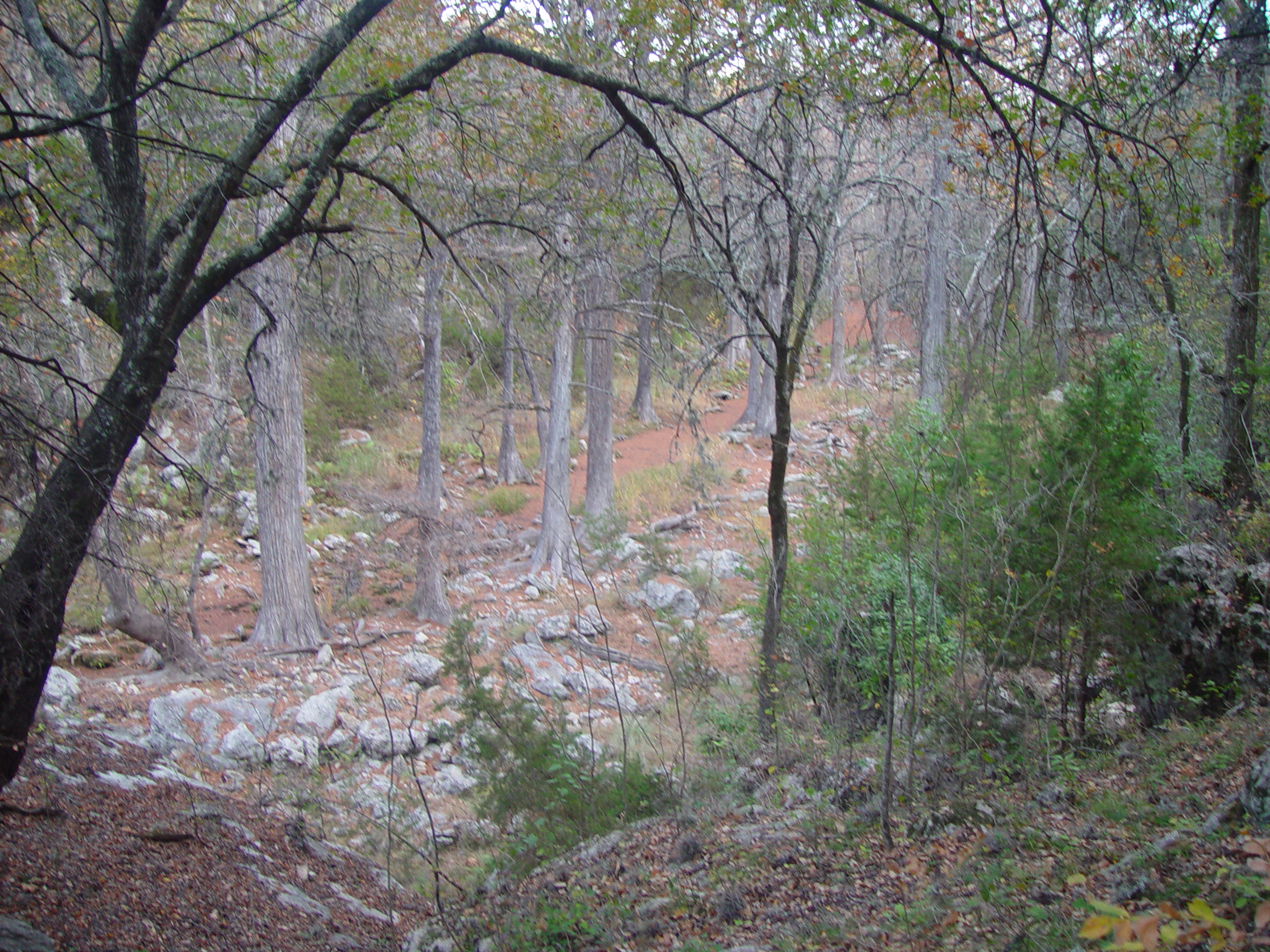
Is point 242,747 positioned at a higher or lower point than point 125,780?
lower

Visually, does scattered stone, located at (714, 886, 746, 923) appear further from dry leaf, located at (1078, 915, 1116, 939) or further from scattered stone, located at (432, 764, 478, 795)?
scattered stone, located at (432, 764, 478, 795)

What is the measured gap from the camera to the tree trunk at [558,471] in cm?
1458

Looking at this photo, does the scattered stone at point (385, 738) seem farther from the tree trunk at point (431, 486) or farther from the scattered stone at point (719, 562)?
the scattered stone at point (719, 562)

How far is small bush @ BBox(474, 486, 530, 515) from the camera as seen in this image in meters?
19.3

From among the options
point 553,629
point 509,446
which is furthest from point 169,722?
point 509,446

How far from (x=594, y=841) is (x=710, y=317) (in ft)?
22.6

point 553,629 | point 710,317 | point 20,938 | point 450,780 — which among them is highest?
point 710,317

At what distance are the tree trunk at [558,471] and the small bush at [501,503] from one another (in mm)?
3655

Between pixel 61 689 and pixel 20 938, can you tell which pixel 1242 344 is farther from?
pixel 61 689

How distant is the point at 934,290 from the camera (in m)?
16.0

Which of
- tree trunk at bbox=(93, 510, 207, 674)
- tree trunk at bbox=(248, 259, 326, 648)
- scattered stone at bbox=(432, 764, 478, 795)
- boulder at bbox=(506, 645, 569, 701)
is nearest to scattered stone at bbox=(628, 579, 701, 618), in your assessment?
boulder at bbox=(506, 645, 569, 701)

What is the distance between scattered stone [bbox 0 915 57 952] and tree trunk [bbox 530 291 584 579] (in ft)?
33.5

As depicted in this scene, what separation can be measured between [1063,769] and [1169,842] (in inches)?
65.4

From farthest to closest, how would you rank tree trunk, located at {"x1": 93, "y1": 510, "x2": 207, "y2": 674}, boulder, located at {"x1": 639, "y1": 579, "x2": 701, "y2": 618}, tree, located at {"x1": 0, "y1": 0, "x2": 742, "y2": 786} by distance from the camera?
boulder, located at {"x1": 639, "y1": 579, "x2": 701, "y2": 618} → tree trunk, located at {"x1": 93, "y1": 510, "x2": 207, "y2": 674} → tree, located at {"x1": 0, "y1": 0, "x2": 742, "y2": 786}
